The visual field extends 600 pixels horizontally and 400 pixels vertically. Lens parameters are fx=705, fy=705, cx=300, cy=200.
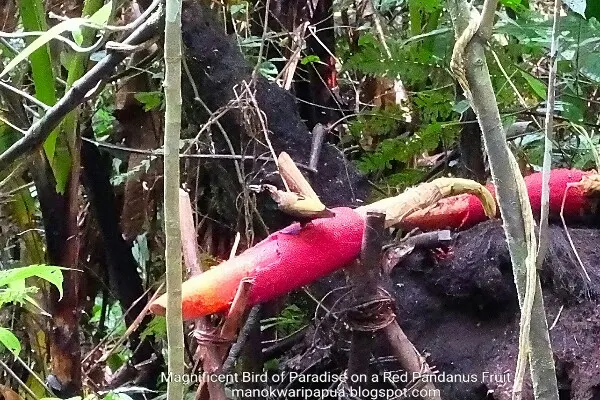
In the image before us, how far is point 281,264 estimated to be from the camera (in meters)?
0.73

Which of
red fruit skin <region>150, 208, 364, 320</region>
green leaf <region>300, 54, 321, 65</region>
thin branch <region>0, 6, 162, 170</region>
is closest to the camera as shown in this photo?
red fruit skin <region>150, 208, 364, 320</region>

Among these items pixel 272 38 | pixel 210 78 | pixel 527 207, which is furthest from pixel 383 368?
pixel 272 38

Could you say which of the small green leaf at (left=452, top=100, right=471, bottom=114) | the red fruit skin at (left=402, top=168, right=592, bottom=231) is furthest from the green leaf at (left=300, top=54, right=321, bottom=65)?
the red fruit skin at (left=402, top=168, right=592, bottom=231)

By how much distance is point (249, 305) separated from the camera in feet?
2.38

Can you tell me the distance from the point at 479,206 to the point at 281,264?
329mm

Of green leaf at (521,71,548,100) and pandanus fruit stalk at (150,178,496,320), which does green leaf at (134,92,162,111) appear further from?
green leaf at (521,71,548,100)

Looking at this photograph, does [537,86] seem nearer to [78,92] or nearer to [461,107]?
[461,107]

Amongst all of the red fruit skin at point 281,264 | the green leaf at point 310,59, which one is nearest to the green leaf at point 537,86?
the green leaf at point 310,59

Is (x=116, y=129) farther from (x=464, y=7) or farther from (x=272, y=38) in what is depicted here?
(x=464, y=7)

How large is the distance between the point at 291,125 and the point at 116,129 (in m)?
0.46

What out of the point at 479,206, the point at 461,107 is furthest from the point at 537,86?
the point at 479,206

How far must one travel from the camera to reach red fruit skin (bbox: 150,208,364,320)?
2.28ft

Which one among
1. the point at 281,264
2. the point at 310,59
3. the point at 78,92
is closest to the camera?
the point at 281,264

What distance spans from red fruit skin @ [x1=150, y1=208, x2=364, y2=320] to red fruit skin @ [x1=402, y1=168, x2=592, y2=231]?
0.13 metres
